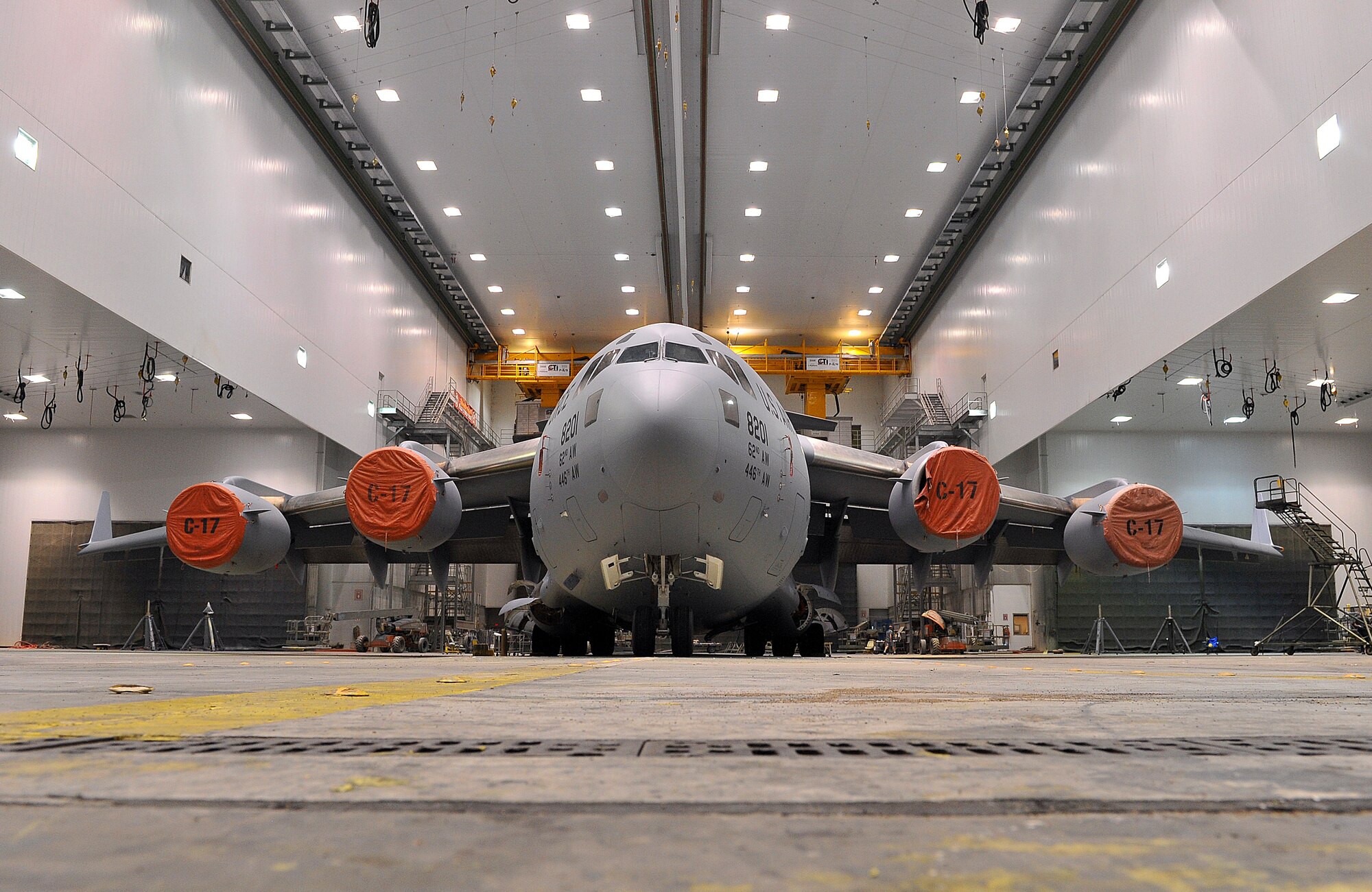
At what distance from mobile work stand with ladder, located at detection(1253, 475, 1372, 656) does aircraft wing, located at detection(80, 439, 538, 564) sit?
20.0 metres

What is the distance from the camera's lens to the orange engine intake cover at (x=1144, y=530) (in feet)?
47.9

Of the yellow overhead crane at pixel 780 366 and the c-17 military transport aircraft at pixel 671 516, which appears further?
the yellow overhead crane at pixel 780 366

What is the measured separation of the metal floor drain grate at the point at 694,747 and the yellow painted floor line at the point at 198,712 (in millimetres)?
172

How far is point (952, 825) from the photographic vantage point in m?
0.98

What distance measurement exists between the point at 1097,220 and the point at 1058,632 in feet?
38.7

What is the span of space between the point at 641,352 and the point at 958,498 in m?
5.38

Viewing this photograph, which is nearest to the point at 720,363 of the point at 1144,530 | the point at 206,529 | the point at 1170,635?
the point at 1144,530

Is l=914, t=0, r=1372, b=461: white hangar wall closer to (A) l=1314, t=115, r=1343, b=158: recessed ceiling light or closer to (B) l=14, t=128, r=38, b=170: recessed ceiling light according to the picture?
(A) l=1314, t=115, r=1343, b=158: recessed ceiling light

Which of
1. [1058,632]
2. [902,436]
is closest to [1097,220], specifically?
[1058,632]

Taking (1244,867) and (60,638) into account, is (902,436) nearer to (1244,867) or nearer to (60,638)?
(60,638)

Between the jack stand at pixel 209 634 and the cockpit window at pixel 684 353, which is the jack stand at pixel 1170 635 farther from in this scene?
the jack stand at pixel 209 634

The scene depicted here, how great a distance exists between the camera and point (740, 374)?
1118cm

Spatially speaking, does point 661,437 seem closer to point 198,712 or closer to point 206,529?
point 198,712

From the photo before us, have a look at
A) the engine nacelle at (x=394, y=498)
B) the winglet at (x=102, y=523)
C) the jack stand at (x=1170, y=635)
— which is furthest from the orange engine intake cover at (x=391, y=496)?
the jack stand at (x=1170, y=635)
